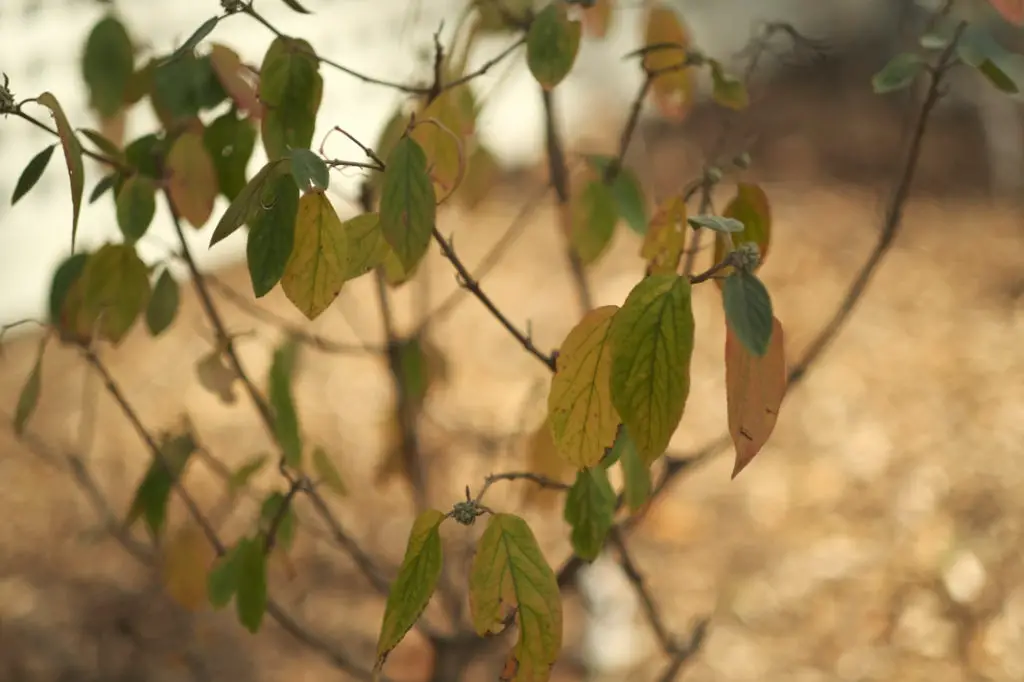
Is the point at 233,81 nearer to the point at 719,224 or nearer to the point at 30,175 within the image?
the point at 30,175

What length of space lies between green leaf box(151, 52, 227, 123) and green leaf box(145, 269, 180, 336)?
0.15 m

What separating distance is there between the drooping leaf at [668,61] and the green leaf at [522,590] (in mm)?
499

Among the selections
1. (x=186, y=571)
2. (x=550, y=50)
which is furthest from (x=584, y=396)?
(x=186, y=571)

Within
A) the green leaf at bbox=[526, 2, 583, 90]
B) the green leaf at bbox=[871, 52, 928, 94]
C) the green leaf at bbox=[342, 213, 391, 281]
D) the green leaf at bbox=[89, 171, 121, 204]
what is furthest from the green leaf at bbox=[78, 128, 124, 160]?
the green leaf at bbox=[871, 52, 928, 94]

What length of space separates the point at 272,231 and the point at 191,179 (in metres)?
0.28

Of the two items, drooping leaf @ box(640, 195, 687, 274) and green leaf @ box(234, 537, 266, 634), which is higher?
green leaf @ box(234, 537, 266, 634)

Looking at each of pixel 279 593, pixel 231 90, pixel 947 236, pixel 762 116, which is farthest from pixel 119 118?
pixel 762 116

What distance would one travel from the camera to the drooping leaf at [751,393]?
48 cm

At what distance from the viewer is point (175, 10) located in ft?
8.31

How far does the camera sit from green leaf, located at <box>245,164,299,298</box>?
19.7 inches

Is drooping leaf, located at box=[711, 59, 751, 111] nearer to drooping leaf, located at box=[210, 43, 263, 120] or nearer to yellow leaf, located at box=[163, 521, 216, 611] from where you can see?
drooping leaf, located at box=[210, 43, 263, 120]

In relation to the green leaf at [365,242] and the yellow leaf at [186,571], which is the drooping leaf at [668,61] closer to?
the green leaf at [365,242]

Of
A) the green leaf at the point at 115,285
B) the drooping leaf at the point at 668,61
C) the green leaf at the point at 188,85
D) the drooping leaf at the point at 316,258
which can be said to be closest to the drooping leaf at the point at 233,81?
the green leaf at the point at 188,85

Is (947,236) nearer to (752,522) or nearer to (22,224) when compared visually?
(752,522)
